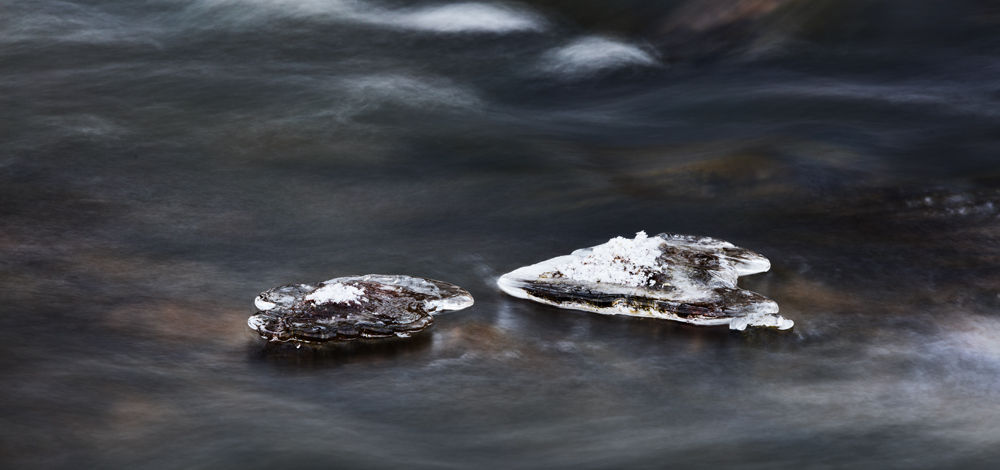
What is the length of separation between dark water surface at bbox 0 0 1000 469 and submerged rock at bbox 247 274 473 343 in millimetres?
116

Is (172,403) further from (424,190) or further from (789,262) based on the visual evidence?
(789,262)

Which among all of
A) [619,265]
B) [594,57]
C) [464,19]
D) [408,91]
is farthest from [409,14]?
[619,265]

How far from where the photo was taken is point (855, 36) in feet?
30.5

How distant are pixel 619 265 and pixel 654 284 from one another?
23 centimetres

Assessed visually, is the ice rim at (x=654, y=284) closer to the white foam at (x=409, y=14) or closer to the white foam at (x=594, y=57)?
the white foam at (x=594, y=57)

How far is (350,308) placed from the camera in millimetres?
5035

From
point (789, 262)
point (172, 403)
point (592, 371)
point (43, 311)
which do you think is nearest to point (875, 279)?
point (789, 262)

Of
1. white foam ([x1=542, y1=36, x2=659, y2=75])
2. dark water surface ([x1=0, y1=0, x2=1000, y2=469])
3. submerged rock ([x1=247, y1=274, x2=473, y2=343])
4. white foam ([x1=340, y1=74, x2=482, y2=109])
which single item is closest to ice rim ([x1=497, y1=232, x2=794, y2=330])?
dark water surface ([x1=0, y1=0, x2=1000, y2=469])

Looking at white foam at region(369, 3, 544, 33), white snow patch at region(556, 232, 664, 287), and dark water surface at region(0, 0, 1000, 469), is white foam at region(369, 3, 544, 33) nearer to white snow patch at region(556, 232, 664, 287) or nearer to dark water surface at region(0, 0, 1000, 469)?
dark water surface at region(0, 0, 1000, 469)

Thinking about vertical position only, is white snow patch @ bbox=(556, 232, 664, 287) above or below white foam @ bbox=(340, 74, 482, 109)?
below

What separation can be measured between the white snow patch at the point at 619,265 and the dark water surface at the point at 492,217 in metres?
0.33

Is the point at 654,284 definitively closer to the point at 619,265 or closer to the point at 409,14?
the point at 619,265

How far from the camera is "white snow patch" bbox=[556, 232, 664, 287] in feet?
17.7

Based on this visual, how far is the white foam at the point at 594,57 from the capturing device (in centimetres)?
946
